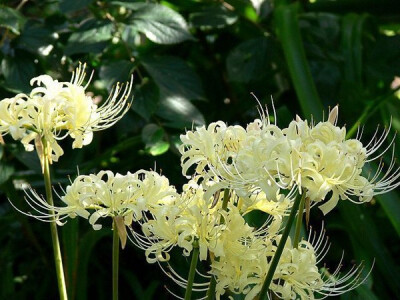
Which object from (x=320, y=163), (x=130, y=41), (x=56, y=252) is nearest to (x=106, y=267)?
(x=130, y=41)

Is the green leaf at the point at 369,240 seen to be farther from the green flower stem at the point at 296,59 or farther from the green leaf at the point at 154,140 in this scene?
the green leaf at the point at 154,140

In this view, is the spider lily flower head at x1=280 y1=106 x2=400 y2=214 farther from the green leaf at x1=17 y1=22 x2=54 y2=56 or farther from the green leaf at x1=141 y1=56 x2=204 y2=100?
the green leaf at x1=17 y1=22 x2=54 y2=56

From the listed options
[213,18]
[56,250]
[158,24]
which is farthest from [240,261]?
[213,18]

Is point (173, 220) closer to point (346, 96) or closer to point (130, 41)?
point (130, 41)

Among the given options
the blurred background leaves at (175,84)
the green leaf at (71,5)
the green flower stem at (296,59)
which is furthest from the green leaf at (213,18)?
the green leaf at (71,5)

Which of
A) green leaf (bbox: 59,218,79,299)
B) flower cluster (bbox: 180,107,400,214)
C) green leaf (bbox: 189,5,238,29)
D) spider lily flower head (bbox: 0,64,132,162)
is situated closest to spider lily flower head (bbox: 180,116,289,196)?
flower cluster (bbox: 180,107,400,214)

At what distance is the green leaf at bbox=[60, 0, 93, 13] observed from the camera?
1.44 metres

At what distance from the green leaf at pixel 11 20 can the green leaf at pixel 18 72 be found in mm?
62

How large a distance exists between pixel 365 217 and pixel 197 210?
2.86 ft

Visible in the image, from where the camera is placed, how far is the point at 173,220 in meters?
0.80

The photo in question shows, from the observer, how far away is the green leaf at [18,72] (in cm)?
147

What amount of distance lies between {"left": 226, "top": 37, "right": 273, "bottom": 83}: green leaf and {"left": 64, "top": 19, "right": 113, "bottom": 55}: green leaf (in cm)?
37

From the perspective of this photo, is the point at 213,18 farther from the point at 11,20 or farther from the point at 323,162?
the point at 323,162

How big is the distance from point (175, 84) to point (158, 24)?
0.44 feet
